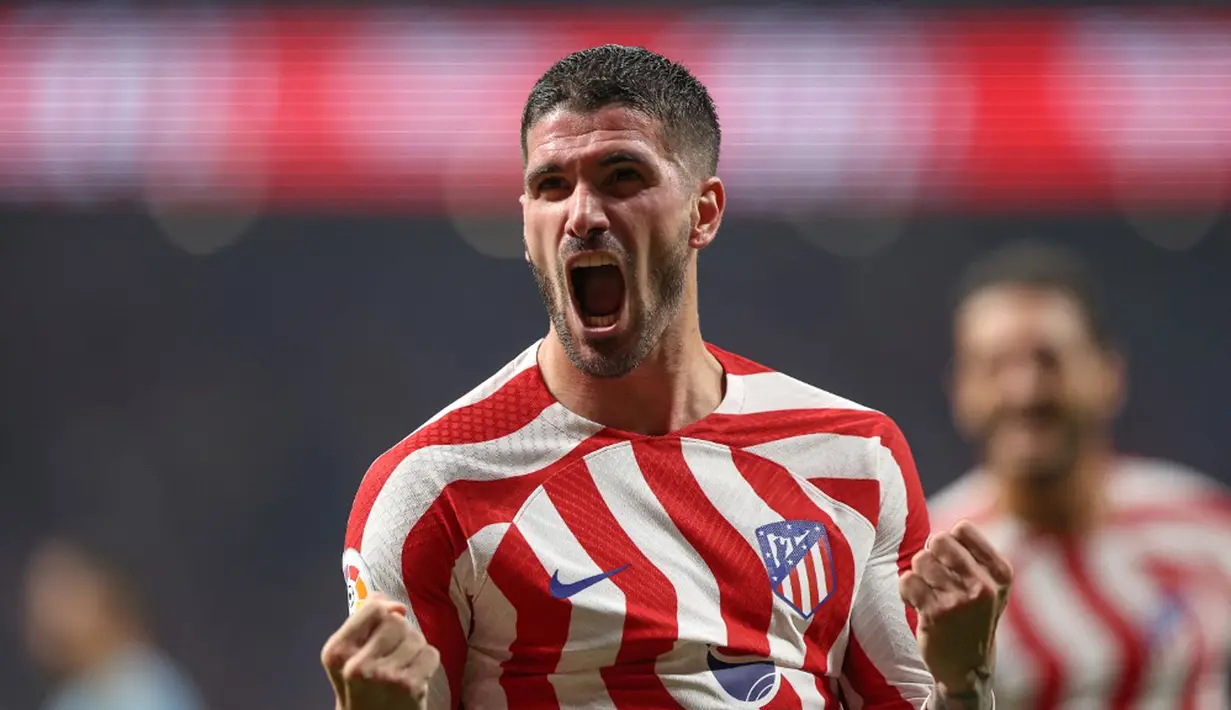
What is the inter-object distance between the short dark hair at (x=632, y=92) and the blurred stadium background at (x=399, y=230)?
310cm

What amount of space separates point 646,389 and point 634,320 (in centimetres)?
10

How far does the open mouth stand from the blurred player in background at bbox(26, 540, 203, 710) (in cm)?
304

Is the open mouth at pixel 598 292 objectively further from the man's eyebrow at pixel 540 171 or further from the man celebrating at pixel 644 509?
the man's eyebrow at pixel 540 171

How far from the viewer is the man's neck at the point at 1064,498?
3.04 metres

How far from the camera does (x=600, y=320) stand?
1868mm

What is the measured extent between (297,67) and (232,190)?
1.54ft

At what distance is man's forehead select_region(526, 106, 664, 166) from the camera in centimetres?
182

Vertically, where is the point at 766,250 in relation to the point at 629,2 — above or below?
below

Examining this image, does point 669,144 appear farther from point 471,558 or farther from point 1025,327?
point 1025,327

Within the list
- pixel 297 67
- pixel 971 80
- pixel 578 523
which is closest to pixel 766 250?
pixel 971 80

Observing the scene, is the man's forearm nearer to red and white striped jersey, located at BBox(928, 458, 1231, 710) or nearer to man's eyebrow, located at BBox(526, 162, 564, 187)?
man's eyebrow, located at BBox(526, 162, 564, 187)

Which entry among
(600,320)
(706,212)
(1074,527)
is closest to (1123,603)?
(1074,527)

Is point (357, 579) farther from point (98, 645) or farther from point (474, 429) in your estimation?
point (98, 645)

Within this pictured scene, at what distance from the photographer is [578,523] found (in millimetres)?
1814
